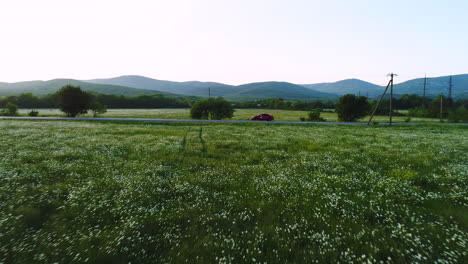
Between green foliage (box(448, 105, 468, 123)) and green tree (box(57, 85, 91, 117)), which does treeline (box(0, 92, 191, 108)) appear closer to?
green tree (box(57, 85, 91, 117))

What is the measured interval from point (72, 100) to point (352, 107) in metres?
81.5

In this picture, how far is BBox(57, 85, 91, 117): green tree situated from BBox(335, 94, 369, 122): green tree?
76.1 metres

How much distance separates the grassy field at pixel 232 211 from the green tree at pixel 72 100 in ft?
180

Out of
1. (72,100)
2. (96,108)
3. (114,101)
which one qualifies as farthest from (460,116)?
(114,101)

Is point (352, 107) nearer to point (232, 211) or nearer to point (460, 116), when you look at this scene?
point (460, 116)

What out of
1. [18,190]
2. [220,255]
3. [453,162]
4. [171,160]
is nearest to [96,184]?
[18,190]

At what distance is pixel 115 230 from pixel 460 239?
10.1 meters

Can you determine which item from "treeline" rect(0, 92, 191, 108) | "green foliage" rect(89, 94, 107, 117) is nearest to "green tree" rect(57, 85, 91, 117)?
"green foliage" rect(89, 94, 107, 117)

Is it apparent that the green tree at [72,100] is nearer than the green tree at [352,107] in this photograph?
No

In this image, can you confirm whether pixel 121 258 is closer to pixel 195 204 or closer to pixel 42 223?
pixel 195 204

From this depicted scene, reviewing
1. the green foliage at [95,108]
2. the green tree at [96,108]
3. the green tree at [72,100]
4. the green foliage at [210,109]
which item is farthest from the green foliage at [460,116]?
the green tree at [96,108]

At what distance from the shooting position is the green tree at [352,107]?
54250mm

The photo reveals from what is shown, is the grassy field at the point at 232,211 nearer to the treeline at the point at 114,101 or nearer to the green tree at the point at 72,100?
the green tree at the point at 72,100

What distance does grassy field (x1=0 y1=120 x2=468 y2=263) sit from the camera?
507 centimetres
